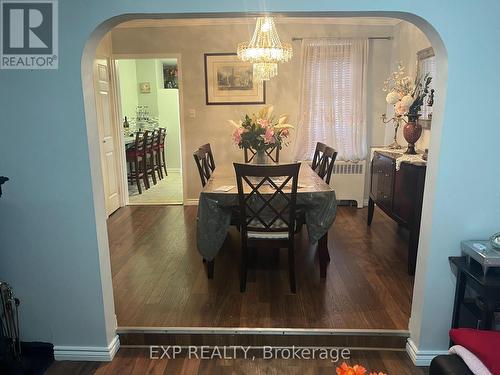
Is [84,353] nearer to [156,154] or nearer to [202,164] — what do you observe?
[202,164]

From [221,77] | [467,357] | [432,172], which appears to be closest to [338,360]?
[467,357]

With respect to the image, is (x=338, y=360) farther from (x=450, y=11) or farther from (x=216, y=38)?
(x=216, y=38)

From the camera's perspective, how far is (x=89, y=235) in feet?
7.07

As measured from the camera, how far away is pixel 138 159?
615 centimetres

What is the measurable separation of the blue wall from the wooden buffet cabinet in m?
0.95

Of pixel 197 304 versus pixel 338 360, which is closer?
pixel 338 360

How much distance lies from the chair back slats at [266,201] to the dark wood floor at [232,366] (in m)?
0.89

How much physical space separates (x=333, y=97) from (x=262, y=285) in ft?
9.66

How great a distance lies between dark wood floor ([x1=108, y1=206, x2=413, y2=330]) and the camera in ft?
8.20

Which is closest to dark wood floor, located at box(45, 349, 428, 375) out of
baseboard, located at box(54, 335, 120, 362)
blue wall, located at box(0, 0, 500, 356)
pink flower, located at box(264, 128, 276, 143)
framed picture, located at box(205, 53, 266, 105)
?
baseboard, located at box(54, 335, 120, 362)

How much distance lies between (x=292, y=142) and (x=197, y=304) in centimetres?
303
